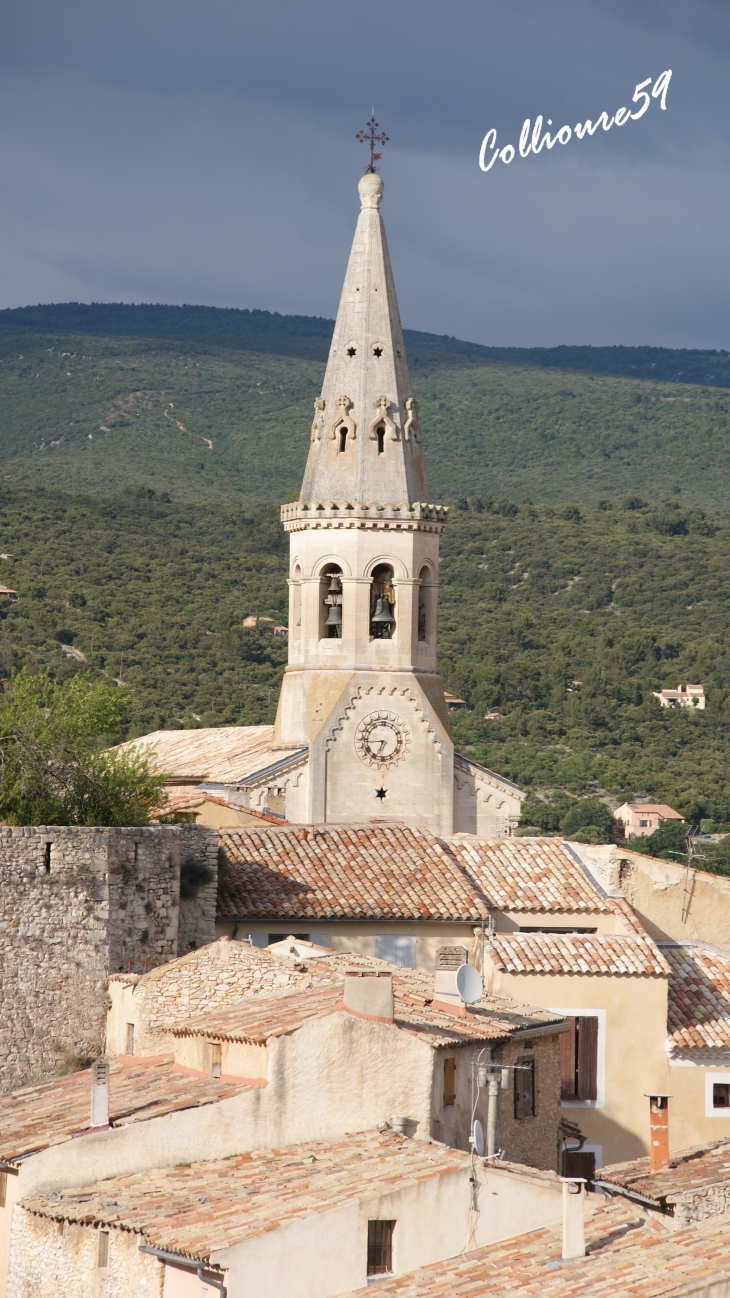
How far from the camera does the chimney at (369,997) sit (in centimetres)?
2003

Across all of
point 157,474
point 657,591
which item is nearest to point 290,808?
point 657,591

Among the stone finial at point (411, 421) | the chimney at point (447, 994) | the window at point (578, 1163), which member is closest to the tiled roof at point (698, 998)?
the window at point (578, 1163)

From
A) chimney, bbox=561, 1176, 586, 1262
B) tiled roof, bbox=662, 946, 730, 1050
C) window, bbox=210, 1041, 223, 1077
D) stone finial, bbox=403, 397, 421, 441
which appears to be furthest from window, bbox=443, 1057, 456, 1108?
stone finial, bbox=403, 397, 421, 441

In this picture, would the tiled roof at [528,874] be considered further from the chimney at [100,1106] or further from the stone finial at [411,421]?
the chimney at [100,1106]

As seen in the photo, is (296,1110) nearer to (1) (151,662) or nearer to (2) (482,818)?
(2) (482,818)

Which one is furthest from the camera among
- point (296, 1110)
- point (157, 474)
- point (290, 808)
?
point (157, 474)

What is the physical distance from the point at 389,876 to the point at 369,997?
8.82 m

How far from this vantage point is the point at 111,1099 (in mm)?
20547

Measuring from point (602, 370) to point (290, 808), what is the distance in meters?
160

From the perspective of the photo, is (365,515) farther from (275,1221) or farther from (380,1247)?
(275,1221)

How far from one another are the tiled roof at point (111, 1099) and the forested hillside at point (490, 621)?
31.8 meters

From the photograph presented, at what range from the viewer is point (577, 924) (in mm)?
29094

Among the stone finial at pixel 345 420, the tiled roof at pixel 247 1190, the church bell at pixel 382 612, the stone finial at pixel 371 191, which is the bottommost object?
the tiled roof at pixel 247 1190

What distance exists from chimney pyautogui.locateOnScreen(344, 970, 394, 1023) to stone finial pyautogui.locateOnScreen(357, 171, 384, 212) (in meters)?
21.4
